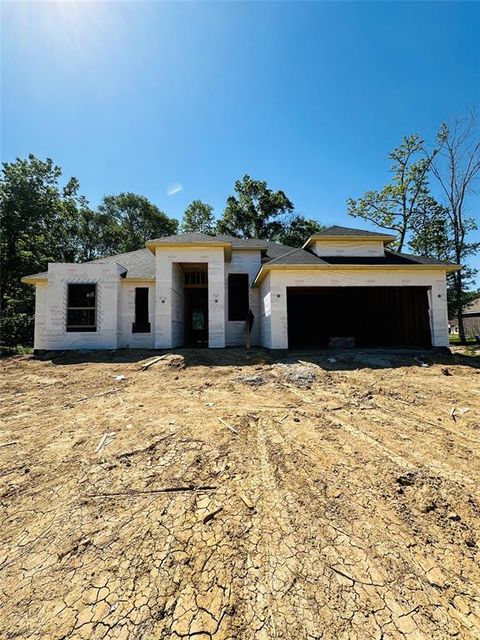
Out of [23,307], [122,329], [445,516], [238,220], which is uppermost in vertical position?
[238,220]

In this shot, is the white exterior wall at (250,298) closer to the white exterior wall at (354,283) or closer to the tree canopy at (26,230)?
the white exterior wall at (354,283)

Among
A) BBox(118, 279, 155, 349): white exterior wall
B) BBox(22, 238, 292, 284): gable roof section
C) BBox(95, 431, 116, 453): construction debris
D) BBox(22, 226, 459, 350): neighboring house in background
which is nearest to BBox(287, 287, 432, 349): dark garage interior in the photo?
BBox(22, 226, 459, 350): neighboring house in background

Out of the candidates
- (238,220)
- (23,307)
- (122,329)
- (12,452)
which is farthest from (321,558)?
(238,220)

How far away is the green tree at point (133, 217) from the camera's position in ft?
102

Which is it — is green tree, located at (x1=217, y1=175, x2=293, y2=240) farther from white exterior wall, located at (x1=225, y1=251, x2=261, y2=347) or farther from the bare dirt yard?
the bare dirt yard

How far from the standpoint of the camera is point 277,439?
3.66m

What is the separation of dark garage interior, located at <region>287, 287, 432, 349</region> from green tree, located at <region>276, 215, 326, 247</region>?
47.5 feet

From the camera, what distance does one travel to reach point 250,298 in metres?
13.7

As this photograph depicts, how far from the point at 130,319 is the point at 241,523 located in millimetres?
12215

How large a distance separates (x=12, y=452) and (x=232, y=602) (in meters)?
3.40

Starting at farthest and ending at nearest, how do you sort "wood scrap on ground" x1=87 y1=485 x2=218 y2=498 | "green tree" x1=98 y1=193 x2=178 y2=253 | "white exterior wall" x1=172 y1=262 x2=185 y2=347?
"green tree" x1=98 y1=193 x2=178 y2=253, "white exterior wall" x1=172 y1=262 x2=185 y2=347, "wood scrap on ground" x1=87 y1=485 x2=218 y2=498

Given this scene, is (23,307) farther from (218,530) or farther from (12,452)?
(218,530)

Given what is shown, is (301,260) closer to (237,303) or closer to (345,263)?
(345,263)

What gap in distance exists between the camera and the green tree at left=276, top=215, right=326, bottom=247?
29.1 meters
